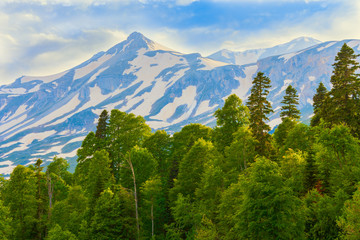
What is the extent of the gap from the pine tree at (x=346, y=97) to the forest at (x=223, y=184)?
12 centimetres

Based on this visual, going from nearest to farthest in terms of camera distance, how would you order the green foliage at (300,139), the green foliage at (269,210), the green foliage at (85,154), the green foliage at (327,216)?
the green foliage at (269,210) → the green foliage at (327,216) → the green foliage at (300,139) → the green foliage at (85,154)

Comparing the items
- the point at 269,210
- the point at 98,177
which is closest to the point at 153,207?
the point at 98,177

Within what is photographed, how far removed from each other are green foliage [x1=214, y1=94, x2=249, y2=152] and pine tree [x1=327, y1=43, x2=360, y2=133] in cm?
1220

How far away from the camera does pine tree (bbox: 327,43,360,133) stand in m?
33.5

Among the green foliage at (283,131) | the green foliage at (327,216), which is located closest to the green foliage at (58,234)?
the green foliage at (327,216)

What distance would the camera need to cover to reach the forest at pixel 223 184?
931 inches

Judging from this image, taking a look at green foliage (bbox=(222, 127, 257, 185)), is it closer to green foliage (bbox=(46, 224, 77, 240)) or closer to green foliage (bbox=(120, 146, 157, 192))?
green foliage (bbox=(120, 146, 157, 192))

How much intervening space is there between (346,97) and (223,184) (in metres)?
18.8

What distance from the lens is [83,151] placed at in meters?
52.9

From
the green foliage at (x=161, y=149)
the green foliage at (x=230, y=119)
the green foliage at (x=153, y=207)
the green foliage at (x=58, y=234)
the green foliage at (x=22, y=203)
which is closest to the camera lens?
the green foliage at (x=58, y=234)

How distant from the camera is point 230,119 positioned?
145ft

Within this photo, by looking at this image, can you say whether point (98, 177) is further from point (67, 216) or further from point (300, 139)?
point (300, 139)

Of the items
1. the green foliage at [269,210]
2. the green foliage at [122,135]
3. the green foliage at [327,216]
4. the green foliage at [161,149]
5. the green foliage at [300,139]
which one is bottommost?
the green foliage at [327,216]

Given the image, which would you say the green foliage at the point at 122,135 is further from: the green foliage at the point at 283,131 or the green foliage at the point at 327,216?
the green foliage at the point at 327,216
